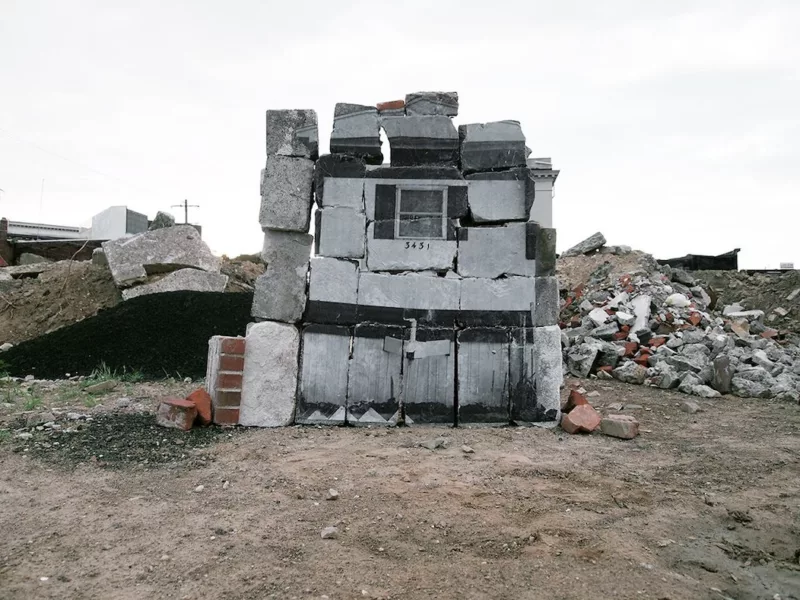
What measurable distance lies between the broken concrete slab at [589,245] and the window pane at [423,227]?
338 inches

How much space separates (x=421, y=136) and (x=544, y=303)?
209 cm

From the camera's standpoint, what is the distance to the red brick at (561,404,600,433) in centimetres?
579

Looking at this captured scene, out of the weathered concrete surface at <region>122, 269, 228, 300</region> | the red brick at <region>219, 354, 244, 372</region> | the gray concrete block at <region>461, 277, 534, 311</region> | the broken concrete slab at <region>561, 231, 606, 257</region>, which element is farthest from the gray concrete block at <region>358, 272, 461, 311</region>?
the broken concrete slab at <region>561, 231, 606, 257</region>

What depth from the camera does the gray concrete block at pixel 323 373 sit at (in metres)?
5.99

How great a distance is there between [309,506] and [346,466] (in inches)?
31.1

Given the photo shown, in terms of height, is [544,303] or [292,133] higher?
[292,133]

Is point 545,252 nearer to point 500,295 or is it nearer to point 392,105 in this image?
point 500,295

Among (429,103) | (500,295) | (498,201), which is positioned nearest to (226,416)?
(500,295)

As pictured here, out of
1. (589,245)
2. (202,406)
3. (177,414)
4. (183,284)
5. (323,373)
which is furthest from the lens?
(589,245)

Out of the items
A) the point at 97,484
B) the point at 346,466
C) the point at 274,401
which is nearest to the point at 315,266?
the point at 274,401

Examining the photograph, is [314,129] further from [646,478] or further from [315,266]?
[646,478]

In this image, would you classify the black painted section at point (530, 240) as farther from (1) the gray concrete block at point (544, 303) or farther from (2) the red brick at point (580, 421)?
(2) the red brick at point (580, 421)

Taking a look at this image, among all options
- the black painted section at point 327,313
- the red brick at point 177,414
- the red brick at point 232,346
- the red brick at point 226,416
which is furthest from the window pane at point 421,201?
the red brick at point 177,414

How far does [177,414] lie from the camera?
5.63m
